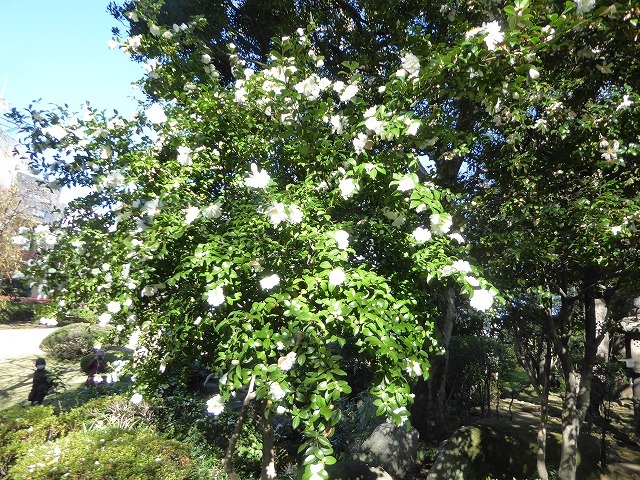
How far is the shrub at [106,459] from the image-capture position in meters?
3.45

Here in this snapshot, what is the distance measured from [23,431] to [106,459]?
1.70 m

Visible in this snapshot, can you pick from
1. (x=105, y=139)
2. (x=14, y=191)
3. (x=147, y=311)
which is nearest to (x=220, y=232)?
(x=147, y=311)

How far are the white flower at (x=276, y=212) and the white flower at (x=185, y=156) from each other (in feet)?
3.09

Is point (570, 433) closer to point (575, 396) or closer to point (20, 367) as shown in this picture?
point (575, 396)

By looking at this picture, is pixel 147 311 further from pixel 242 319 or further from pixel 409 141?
pixel 409 141

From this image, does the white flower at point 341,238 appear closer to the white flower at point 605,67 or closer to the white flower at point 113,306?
the white flower at point 113,306

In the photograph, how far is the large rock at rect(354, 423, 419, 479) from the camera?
627 centimetres

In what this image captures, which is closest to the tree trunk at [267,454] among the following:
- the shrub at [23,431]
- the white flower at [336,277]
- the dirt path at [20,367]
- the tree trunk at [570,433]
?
the white flower at [336,277]

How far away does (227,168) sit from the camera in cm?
333

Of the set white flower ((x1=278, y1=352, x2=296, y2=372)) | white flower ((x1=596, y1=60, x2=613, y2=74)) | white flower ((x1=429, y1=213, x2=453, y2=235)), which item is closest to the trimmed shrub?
white flower ((x1=278, y1=352, x2=296, y2=372))

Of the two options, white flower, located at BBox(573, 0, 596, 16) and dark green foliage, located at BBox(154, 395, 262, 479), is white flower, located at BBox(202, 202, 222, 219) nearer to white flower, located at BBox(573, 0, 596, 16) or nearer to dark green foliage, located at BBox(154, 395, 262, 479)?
white flower, located at BBox(573, 0, 596, 16)

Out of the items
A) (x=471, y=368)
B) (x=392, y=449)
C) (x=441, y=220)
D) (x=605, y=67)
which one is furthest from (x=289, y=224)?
(x=471, y=368)

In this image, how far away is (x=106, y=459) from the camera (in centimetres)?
361

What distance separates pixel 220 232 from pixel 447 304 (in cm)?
572
